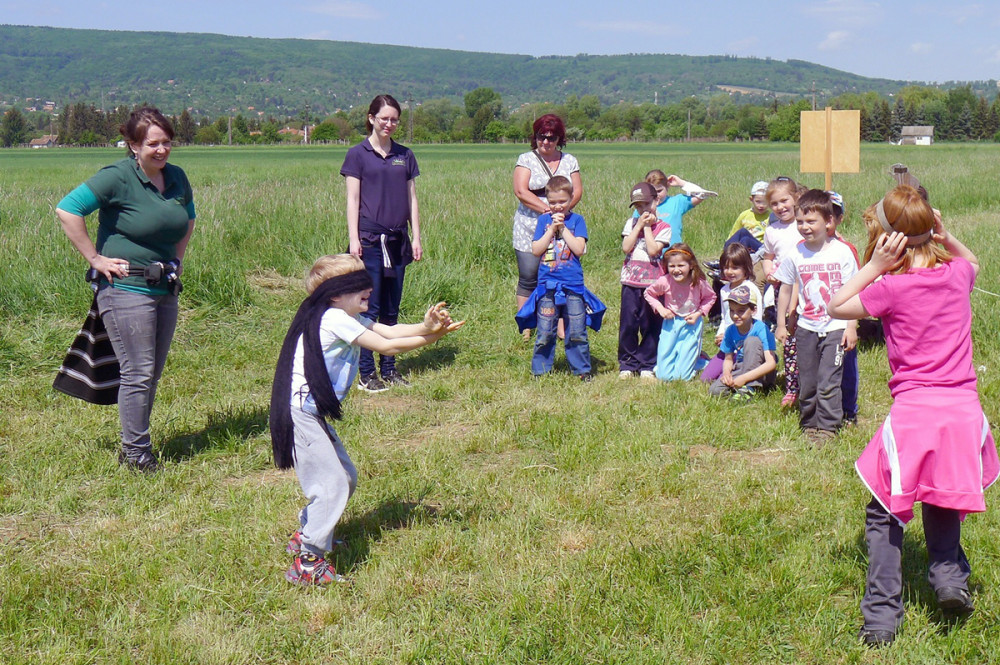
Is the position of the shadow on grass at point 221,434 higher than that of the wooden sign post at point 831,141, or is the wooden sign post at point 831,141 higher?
the wooden sign post at point 831,141

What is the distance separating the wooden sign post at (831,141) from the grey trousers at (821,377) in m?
5.88

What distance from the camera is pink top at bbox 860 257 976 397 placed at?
3309 millimetres

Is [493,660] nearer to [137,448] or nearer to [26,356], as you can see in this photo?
[137,448]

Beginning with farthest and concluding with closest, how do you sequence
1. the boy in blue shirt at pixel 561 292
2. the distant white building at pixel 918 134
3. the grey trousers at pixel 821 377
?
the distant white building at pixel 918 134, the boy in blue shirt at pixel 561 292, the grey trousers at pixel 821 377

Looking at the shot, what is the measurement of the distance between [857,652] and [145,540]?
3302mm

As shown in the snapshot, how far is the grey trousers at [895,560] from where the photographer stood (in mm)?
Answer: 3406

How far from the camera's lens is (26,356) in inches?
304

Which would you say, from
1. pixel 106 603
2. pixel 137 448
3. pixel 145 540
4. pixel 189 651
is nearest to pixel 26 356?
pixel 137 448

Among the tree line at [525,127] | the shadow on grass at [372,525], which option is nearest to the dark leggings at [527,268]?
the shadow on grass at [372,525]

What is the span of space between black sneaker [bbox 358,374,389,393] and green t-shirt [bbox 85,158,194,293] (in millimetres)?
2217

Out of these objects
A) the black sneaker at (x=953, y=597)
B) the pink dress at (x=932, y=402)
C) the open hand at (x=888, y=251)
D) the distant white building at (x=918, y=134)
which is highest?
the distant white building at (x=918, y=134)

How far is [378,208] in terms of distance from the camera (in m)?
7.25

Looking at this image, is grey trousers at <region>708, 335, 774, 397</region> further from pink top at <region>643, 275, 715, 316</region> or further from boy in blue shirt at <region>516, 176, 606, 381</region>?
boy in blue shirt at <region>516, 176, 606, 381</region>

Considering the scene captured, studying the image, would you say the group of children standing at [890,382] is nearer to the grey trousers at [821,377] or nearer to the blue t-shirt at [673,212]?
the grey trousers at [821,377]
